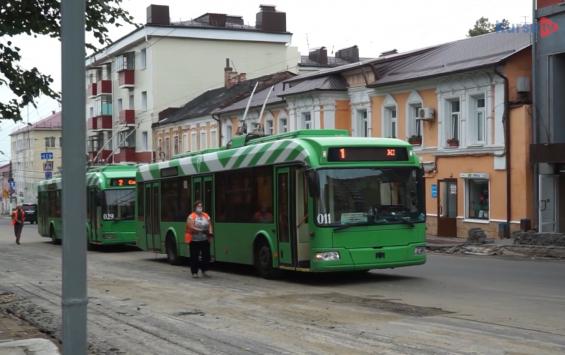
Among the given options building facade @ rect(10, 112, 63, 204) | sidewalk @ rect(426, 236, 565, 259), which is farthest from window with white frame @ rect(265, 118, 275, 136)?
building facade @ rect(10, 112, 63, 204)

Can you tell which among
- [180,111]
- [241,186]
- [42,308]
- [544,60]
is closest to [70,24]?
[42,308]

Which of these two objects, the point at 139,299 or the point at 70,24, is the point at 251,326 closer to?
the point at 139,299

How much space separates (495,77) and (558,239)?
8.56 meters

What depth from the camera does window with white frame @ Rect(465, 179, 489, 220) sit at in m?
30.9

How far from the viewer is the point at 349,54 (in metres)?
66.4

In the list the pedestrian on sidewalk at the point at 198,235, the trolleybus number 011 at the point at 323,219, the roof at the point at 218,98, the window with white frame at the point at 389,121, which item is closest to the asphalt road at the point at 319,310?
the pedestrian on sidewalk at the point at 198,235

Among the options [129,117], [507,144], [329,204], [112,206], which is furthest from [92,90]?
[329,204]

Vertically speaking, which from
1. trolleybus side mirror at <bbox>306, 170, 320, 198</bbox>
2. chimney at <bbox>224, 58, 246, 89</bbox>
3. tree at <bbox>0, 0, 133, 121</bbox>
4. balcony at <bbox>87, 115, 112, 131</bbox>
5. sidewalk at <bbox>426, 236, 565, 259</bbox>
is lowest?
sidewalk at <bbox>426, 236, 565, 259</bbox>

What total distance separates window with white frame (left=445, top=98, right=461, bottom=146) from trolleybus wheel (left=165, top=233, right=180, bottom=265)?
1468cm

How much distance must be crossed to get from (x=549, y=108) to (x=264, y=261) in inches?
632

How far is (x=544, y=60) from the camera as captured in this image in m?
28.4

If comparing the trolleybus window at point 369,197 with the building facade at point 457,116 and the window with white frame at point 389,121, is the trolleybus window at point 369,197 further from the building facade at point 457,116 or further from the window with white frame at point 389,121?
the window with white frame at point 389,121

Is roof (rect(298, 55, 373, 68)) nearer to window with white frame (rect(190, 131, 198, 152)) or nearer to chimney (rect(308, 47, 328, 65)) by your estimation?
chimney (rect(308, 47, 328, 65))

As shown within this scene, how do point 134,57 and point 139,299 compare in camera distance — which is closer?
point 139,299
